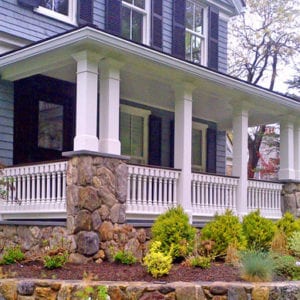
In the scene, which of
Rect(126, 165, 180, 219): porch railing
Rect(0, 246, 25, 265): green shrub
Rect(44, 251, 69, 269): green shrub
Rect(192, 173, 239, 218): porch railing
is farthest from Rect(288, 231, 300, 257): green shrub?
Rect(0, 246, 25, 265): green shrub

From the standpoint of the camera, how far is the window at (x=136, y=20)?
13.2 m

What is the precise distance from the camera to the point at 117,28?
12820 millimetres

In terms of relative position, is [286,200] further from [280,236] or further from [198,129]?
[280,236]

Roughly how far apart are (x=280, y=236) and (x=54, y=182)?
359 centimetres

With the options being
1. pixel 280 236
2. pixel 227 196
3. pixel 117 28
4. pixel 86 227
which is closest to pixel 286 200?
pixel 227 196

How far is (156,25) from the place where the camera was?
539 inches

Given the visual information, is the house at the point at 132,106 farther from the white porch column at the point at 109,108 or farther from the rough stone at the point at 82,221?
the rough stone at the point at 82,221

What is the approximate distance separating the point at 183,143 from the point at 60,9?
156 inches

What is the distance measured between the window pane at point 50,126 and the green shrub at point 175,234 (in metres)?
3.60

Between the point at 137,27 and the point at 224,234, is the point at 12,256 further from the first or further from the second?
the point at 137,27

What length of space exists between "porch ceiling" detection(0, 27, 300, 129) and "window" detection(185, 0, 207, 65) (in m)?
2.03

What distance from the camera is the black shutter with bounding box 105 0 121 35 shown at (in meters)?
12.7

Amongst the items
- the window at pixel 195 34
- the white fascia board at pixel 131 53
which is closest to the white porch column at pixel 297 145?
the white fascia board at pixel 131 53

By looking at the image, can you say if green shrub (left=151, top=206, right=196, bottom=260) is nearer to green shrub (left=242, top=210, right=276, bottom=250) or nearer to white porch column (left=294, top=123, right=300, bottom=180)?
green shrub (left=242, top=210, right=276, bottom=250)
